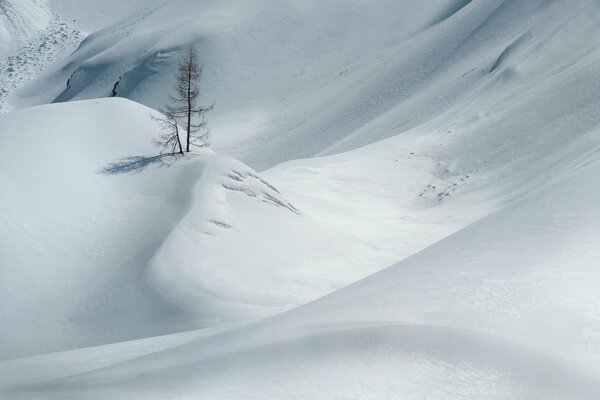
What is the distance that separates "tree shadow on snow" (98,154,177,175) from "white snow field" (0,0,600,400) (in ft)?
0.37

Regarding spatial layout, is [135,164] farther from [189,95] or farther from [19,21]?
[19,21]

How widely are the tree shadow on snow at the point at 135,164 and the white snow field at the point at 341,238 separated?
113 millimetres

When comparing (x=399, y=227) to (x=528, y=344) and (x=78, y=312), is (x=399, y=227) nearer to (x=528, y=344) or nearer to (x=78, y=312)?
(x=78, y=312)

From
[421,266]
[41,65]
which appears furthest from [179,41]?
[421,266]

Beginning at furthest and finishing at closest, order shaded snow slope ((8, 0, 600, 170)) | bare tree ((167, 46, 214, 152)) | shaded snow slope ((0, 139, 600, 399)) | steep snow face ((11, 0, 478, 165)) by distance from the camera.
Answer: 1. steep snow face ((11, 0, 478, 165))
2. shaded snow slope ((8, 0, 600, 170))
3. bare tree ((167, 46, 214, 152))
4. shaded snow slope ((0, 139, 600, 399))

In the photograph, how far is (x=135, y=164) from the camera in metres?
24.4

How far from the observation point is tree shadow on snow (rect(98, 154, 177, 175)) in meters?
23.9

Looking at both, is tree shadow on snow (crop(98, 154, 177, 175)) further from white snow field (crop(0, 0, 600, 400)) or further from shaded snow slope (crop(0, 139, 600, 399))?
shaded snow slope (crop(0, 139, 600, 399))

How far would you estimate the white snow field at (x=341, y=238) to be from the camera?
1099 centimetres

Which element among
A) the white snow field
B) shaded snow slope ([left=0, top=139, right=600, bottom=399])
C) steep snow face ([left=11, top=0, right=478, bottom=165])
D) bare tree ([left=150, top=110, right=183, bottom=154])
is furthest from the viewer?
steep snow face ([left=11, top=0, right=478, bottom=165])

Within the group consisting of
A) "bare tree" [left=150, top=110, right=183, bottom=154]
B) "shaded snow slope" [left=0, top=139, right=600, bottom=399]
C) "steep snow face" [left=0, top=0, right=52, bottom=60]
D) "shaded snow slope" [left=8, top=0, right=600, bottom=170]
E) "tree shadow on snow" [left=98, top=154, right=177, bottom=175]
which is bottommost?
"shaded snow slope" [left=0, top=139, right=600, bottom=399]

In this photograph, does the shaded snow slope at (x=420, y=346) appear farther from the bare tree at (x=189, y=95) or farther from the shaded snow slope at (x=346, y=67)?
the shaded snow slope at (x=346, y=67)

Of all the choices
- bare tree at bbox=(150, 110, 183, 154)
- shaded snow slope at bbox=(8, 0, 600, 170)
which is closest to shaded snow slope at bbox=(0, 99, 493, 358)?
bare tree at bbox=(150, 110, 183, 154)

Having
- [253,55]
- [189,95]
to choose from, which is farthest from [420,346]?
[253,55]
